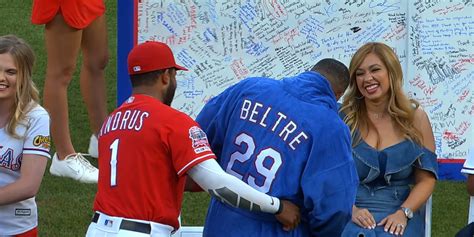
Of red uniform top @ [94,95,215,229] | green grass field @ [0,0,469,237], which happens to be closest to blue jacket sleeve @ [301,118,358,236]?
red uniform top @ [94,95,215,229]

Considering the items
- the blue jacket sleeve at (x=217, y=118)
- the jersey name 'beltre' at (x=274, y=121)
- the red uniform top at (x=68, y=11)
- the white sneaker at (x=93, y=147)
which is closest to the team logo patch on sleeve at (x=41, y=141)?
the blue jacket sleeve at (x=217, y=118)

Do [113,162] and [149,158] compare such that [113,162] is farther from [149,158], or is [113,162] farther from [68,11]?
[68,11]

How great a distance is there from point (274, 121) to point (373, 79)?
4.58 ft

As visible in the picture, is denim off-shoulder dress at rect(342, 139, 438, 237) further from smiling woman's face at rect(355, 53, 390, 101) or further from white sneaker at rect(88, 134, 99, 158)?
white sneaker at rect(88, 134, 99, 158)

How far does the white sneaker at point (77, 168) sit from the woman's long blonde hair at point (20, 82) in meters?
2.26

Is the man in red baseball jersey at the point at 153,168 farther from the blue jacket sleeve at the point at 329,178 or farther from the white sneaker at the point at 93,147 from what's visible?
the white sneaker at the point at 93,147

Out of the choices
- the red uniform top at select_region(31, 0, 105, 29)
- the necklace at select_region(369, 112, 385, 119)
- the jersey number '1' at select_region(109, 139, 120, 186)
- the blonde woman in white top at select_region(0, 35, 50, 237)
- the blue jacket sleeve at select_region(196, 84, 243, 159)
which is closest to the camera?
the jersey number '1' at select_region(109, 139, 120, 186)

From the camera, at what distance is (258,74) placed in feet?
24.2

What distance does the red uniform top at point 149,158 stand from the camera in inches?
165

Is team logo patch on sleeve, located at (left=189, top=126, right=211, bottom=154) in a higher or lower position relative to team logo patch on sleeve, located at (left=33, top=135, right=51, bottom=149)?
higher

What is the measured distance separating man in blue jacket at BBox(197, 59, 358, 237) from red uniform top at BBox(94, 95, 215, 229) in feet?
0.98

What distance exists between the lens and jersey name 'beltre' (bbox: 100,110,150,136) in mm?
4238

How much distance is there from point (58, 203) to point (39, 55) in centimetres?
375

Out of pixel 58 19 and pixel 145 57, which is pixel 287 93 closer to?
pixel 145 57
